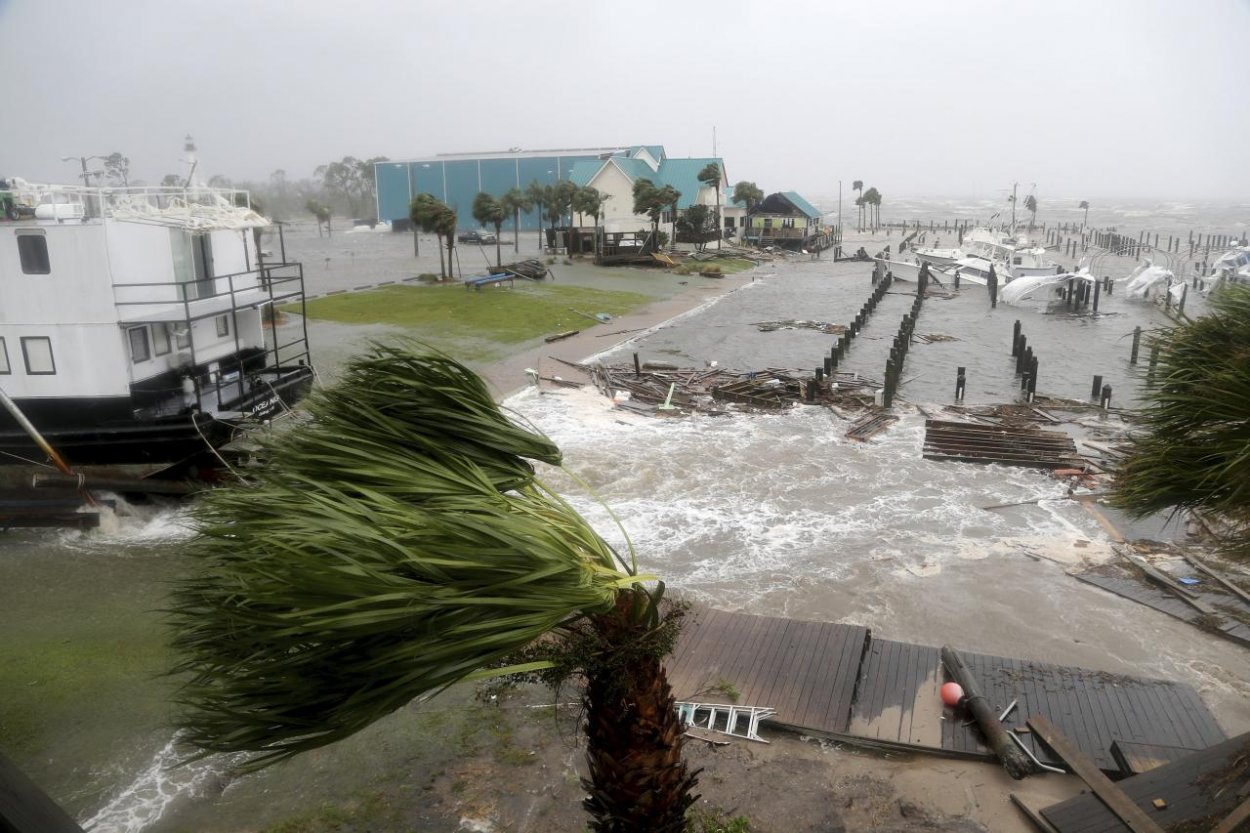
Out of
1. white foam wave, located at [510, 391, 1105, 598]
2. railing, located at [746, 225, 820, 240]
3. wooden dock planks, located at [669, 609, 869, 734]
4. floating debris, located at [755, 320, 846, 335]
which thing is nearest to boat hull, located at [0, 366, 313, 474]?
white foam wave, located at [510, 391, 1105, 598]

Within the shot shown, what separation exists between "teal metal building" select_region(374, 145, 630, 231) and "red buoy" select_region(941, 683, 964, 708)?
9492 cm

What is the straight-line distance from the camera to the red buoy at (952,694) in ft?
32.0

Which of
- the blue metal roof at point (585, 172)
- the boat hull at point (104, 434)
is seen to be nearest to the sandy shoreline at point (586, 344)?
the boat hull at point (104, 434)

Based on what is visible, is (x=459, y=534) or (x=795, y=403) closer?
(x=459, y=534)

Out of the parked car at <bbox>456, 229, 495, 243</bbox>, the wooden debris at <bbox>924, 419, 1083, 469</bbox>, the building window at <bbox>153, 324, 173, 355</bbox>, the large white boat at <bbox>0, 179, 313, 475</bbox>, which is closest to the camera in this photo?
the large white boat at <bbox>0, 179, 313, 475</bbox>

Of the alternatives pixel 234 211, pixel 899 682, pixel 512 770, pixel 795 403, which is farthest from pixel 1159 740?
pixel 234 211

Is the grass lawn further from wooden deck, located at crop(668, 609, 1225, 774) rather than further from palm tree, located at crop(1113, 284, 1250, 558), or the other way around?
palm tree, located at crop(1113, 284, 1250, 558)

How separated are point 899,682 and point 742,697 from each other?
2.00 meters

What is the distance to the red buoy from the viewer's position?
32.0ft

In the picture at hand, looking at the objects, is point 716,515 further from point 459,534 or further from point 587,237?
point 587,237

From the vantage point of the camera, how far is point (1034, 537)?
16172 millimetres

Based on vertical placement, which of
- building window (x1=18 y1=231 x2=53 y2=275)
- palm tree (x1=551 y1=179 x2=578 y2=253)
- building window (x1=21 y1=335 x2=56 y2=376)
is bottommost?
building window (x1=21 y1=335 x2=56 y2=376)

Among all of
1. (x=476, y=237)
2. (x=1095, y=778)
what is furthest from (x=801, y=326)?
(x=476, y=237)

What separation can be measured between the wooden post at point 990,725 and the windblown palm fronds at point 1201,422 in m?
3.08
